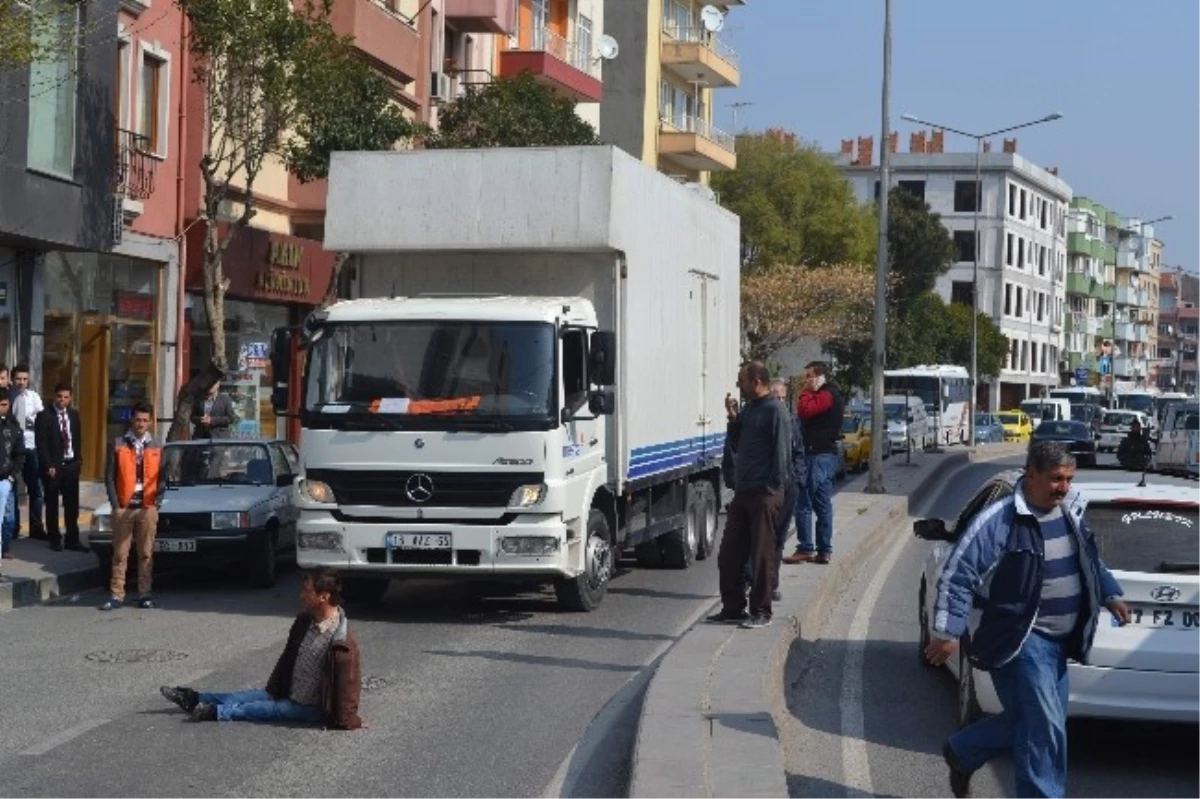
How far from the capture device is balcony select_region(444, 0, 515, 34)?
127ft

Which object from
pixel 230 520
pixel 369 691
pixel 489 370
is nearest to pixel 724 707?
pixel 369 691

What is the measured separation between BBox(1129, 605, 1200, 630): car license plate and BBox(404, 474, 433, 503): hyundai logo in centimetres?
635

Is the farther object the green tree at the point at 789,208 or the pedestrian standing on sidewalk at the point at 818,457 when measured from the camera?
the green tree at the point at 789,208

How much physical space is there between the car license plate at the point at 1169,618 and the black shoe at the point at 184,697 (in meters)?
4.95

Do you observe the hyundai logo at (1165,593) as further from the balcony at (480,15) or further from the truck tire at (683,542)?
the balcony at (480,15)

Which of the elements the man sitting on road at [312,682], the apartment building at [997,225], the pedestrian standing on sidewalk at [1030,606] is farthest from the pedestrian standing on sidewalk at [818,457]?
the apartment building at [997,225]

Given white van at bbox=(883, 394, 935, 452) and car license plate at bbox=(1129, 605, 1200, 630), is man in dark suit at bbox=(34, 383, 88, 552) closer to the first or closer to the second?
car license plate at bbox=(1129, 605, 1200, 630)

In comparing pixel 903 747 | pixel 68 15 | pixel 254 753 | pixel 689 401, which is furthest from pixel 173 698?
pixel 68 15

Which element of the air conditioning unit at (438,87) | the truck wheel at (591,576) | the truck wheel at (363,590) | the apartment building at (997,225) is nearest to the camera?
the truck wheel at (591,576)

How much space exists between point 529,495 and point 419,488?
832 mm

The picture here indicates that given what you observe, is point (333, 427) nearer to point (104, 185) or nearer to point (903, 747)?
point (903, 747)

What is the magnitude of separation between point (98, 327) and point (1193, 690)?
65.0 ft

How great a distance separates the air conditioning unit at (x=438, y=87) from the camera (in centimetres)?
3757

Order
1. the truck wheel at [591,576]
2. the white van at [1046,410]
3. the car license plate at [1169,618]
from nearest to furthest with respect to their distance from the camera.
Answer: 1. the car license plate at [1169,618]
2. the truck wheel at [591,576]
3. the white van at [1046,410]
